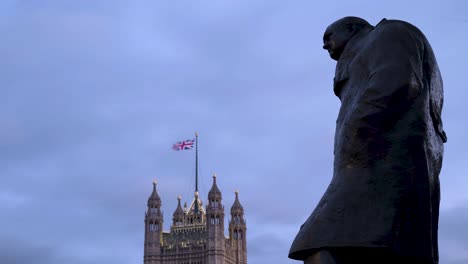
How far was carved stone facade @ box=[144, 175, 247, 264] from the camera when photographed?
98.3 m

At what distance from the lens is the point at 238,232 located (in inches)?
4112

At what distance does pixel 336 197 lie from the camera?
4945mm

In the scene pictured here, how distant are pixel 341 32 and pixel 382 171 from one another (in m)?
1.29

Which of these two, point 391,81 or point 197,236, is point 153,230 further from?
point 391,81

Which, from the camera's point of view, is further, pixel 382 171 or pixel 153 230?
pixel 153 230

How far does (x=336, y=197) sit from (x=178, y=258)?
96.5 m

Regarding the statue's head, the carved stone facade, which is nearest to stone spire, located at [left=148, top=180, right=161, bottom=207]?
the carved stone facade

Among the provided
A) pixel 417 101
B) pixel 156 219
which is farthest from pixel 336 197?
pixel 156 219

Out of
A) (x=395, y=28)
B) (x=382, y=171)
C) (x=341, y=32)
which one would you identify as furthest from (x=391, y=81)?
(x=341, y=32)

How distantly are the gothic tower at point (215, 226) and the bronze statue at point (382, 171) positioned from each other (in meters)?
93.1

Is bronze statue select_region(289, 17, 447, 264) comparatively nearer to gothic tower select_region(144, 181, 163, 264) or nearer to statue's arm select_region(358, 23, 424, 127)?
statue's arm select_region(358, 23, 424, 127)

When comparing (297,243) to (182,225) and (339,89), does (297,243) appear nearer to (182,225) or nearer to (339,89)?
(339,89)

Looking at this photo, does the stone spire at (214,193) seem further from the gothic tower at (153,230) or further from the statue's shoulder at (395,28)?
the statue's shoulder at (395,28)

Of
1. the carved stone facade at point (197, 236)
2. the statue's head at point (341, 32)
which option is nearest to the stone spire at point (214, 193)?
the carved stone facade at point (197, 236)
